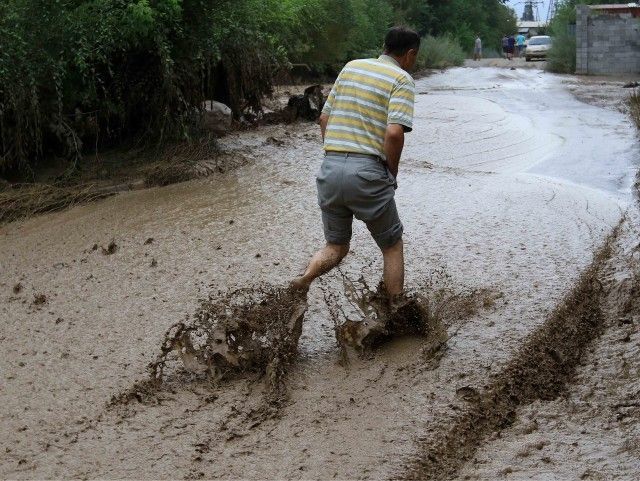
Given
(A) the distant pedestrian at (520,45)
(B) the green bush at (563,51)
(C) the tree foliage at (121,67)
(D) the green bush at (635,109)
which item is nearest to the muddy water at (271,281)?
(C) the tree foliage at (121,67)

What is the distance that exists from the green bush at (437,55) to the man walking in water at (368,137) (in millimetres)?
33422

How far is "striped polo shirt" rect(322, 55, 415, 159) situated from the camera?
16.9 feet

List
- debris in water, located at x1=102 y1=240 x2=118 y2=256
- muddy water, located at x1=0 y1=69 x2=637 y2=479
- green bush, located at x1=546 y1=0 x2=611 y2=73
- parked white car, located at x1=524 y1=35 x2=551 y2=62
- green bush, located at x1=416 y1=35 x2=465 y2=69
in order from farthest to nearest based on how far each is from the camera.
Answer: parked white car, located at x1=524 y1=35 x2=551 y2=62 < green bush, located at x1=416 y1=35 x2=465 y2=69 < green bush, located at x1=546 y1=0 x2=611 y2=73 < debris in water, located at x1=102 y1=240 x2=118 y2=256 < muddy water, located at x1=0 y1=69 x2=637 y2=479

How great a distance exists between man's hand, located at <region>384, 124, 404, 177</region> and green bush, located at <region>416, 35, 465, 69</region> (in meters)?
33.6

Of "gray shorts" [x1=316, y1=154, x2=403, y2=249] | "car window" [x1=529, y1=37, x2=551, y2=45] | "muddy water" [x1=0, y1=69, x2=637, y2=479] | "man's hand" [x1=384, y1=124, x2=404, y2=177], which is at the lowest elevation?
"muddy water" [x1=0, y1=69, x2=637, y2=479]

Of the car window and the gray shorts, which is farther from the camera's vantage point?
the car window

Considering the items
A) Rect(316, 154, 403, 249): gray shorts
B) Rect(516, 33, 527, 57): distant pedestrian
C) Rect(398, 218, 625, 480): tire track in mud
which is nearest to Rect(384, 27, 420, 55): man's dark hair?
Rect(316, 154, 403, 249): gray shorts

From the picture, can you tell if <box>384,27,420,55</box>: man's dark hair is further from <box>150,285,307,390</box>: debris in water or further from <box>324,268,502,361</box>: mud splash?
<box>150,285,307,390</box>: debris in water

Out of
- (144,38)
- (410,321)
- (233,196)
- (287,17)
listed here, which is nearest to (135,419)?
(410,321)

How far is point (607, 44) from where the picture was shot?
3466cm

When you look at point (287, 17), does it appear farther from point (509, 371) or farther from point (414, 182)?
point (509, 371)

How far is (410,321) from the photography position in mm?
5652

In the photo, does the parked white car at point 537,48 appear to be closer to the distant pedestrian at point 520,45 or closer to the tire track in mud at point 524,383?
the distant pedestrian at point 520,45

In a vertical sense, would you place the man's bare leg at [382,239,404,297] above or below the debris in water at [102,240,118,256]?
above
